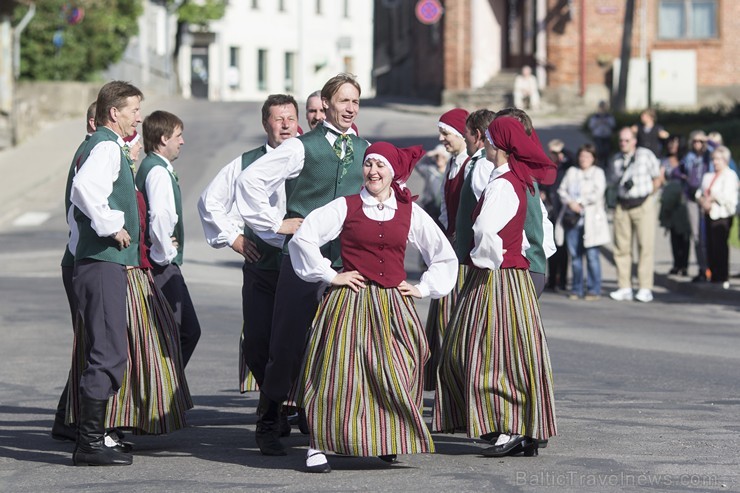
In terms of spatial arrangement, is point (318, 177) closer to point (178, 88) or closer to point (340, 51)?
point (178, 88)

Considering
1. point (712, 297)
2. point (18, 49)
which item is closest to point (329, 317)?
point (712, 297)

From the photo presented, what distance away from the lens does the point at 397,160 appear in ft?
24.4

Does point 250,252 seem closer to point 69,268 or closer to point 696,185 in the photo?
point 69,268

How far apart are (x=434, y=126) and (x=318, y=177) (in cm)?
3179

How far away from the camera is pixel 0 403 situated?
972cm

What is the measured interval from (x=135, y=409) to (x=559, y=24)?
122 ft

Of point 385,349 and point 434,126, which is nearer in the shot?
point 385,349

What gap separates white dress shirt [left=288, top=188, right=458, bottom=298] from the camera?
7324 mm

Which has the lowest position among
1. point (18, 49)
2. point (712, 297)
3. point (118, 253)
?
point (712, 297)

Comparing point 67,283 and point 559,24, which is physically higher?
point 559,24

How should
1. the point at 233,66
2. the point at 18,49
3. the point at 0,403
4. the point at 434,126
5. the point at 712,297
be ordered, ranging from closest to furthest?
the point at 0,403 → the point at 712,297 → the point at 434,126 → the point at 18,49 → the point at 233,66

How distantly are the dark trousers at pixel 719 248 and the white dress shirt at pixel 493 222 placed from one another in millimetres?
10565

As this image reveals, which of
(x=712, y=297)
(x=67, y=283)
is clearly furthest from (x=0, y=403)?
(x=712, y=297)

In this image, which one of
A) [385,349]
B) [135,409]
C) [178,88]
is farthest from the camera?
[178,88]
